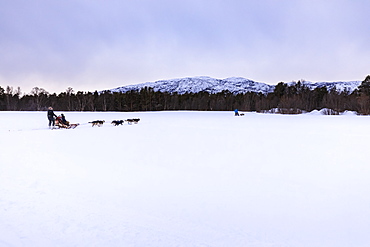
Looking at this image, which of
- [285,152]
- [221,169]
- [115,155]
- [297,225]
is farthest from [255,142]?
[297,225]

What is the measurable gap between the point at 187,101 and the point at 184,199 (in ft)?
243

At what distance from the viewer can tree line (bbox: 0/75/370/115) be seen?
49312 millimetres

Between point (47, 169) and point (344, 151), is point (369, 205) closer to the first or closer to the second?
point (344, 151)

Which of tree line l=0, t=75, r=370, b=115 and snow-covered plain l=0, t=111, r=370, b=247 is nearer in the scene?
snow-covered plain l=0, t=111, r=370, b=247

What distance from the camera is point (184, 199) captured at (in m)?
4.97

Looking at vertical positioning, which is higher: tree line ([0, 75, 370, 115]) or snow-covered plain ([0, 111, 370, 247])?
tree line ([0, 75, 370, 115])

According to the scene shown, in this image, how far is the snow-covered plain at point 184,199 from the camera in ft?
12.3

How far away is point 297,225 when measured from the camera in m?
4.15

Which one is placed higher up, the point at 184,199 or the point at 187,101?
the point at 187,101

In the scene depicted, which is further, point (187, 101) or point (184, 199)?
point (187, 101)

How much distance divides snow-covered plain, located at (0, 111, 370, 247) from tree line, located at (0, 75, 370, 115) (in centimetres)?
3953

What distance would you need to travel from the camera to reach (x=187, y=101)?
78562 mm

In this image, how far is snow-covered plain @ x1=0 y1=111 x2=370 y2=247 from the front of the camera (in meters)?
3.74

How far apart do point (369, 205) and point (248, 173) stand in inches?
98.8
